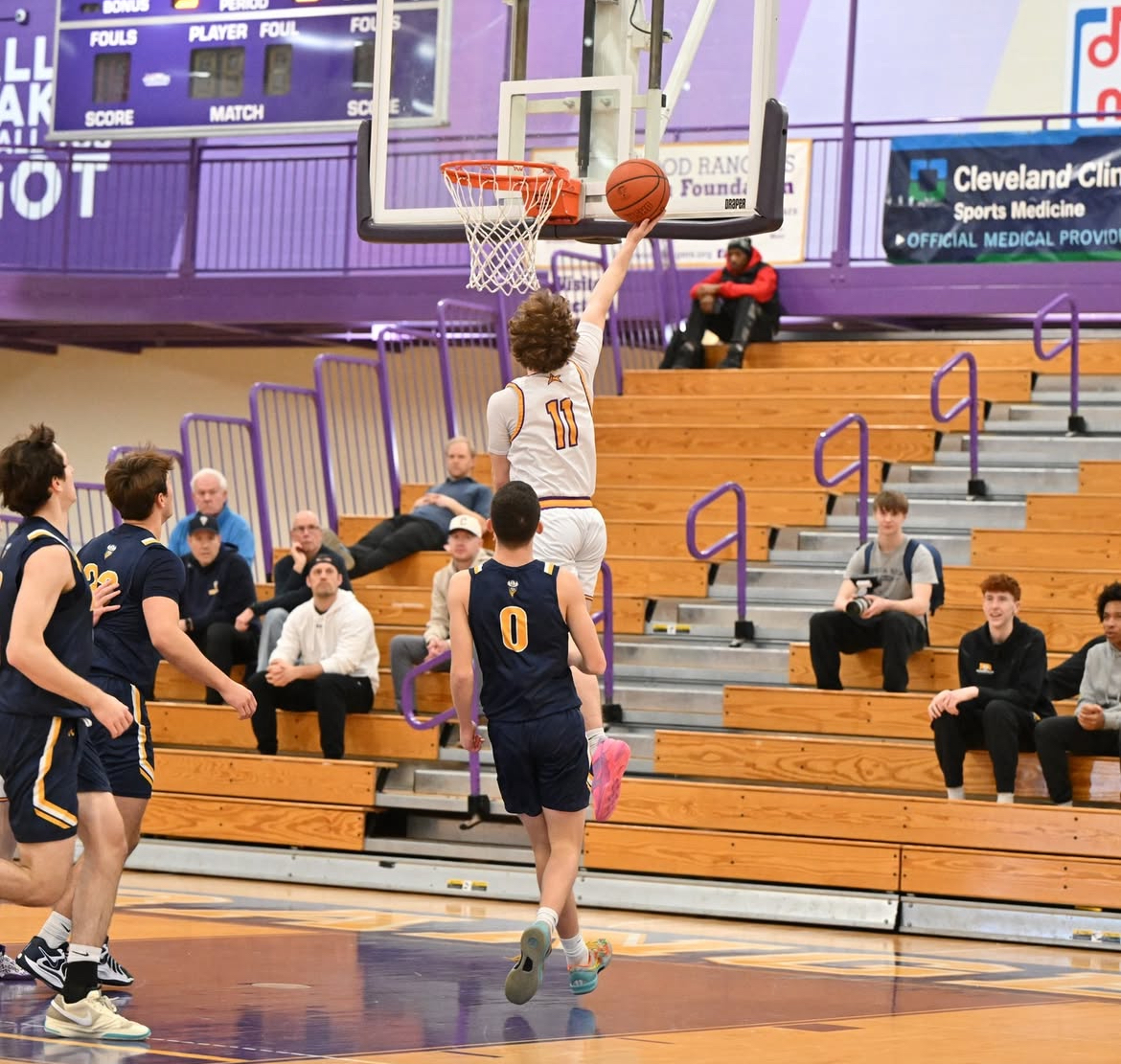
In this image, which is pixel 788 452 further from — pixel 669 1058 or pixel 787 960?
pixel 669 1058

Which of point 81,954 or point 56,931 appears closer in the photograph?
point 81,954

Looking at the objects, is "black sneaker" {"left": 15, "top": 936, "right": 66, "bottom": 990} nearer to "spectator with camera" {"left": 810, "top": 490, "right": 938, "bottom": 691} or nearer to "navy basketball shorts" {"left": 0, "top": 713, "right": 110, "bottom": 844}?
"navy basketball shorts" {"left": 0, "top": 713, "right": 110, "bottom": 844}

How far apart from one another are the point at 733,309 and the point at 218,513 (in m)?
5.10

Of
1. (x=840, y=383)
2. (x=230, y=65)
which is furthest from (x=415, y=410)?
(x=840, y=383)

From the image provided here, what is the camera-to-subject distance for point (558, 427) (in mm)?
7258

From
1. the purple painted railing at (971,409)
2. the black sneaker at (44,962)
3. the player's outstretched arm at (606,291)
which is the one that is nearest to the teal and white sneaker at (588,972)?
the black sneaker at (44,962)

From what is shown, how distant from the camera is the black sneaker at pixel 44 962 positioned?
21.4ft

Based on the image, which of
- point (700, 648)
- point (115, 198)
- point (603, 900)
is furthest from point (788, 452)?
point (115, 198)

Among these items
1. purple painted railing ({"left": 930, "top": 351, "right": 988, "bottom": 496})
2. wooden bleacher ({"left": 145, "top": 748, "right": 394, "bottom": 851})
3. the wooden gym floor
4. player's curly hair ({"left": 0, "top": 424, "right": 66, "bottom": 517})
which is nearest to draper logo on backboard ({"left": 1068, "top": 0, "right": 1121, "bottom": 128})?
purple painted railing ({"left": 930, "top": 351, "right": 988, "bottom": 496})

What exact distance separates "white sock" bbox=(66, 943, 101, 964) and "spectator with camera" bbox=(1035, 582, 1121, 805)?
18.2 ft

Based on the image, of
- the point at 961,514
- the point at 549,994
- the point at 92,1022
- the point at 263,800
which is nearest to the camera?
the point at 92,1022

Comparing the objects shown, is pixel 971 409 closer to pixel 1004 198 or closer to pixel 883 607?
pixel 883 607

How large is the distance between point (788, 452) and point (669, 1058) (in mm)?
8872

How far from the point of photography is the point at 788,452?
553 inches
